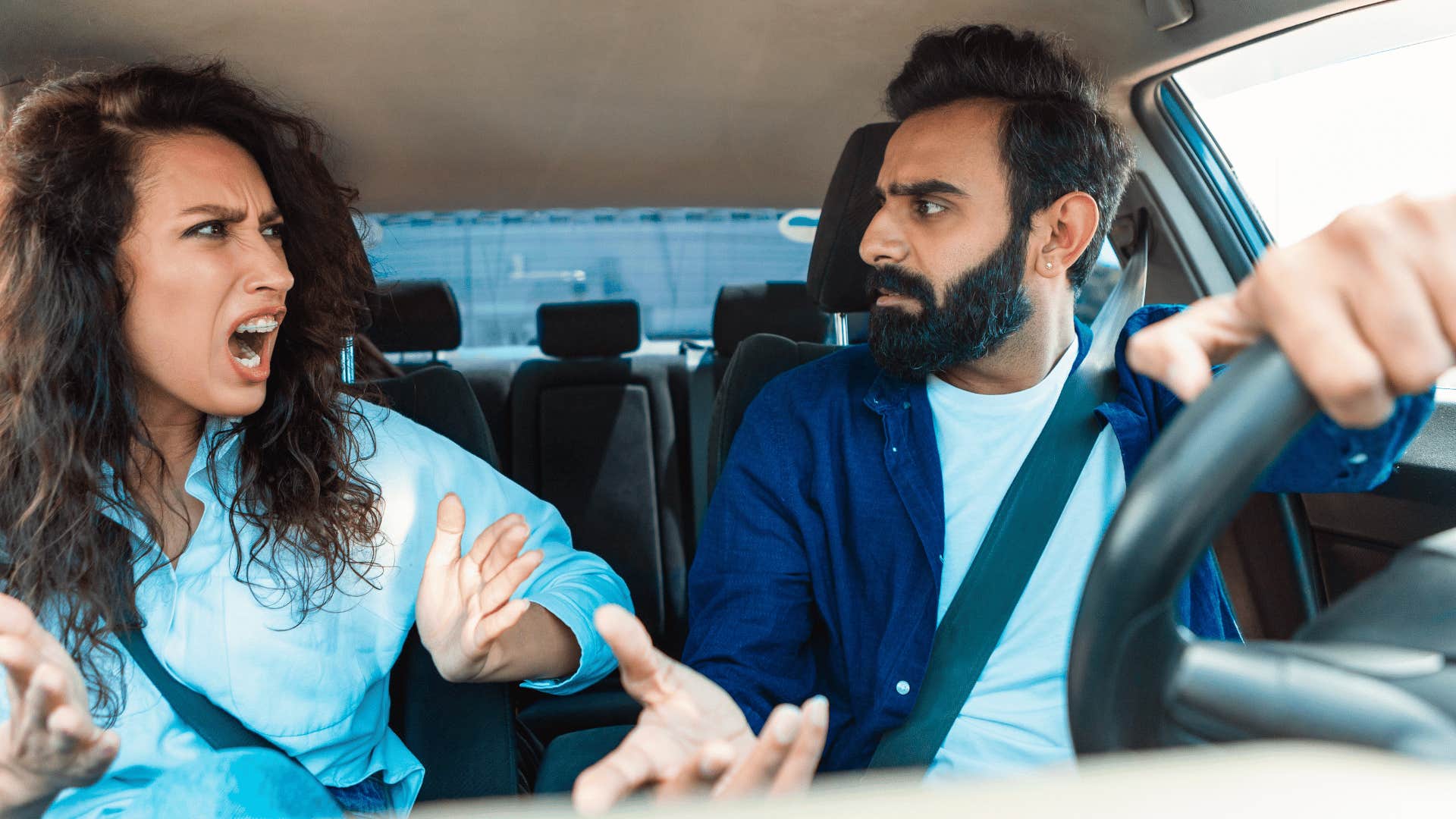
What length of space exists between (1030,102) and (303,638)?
1.29 meters

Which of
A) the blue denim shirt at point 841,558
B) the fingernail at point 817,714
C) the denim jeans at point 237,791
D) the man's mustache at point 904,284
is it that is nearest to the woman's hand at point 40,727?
the denim jeans at point 237,791

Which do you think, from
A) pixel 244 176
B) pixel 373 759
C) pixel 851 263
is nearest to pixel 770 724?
pixel 373 759

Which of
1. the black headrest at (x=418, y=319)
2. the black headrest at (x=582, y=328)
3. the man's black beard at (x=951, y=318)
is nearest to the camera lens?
the man's black beard at (x=951, y=318)

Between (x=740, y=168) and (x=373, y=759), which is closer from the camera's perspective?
(x=373, y=759)

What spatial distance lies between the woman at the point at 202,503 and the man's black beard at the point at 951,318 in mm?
526

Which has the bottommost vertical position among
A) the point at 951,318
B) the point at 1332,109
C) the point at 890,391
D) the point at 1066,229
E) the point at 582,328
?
the point at 582,328

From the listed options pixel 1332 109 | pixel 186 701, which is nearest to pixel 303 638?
pixel 186 701

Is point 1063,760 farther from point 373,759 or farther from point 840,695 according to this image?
point 373,759

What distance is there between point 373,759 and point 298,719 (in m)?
0.12

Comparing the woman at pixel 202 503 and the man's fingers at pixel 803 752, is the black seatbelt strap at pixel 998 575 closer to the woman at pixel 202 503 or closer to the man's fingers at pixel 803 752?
the woman at pixel 202 503

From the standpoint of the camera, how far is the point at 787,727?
2.48ft

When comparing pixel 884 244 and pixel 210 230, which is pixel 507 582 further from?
pixel 884 244

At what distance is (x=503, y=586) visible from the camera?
1056mm

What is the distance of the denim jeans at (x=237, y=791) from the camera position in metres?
1.09
